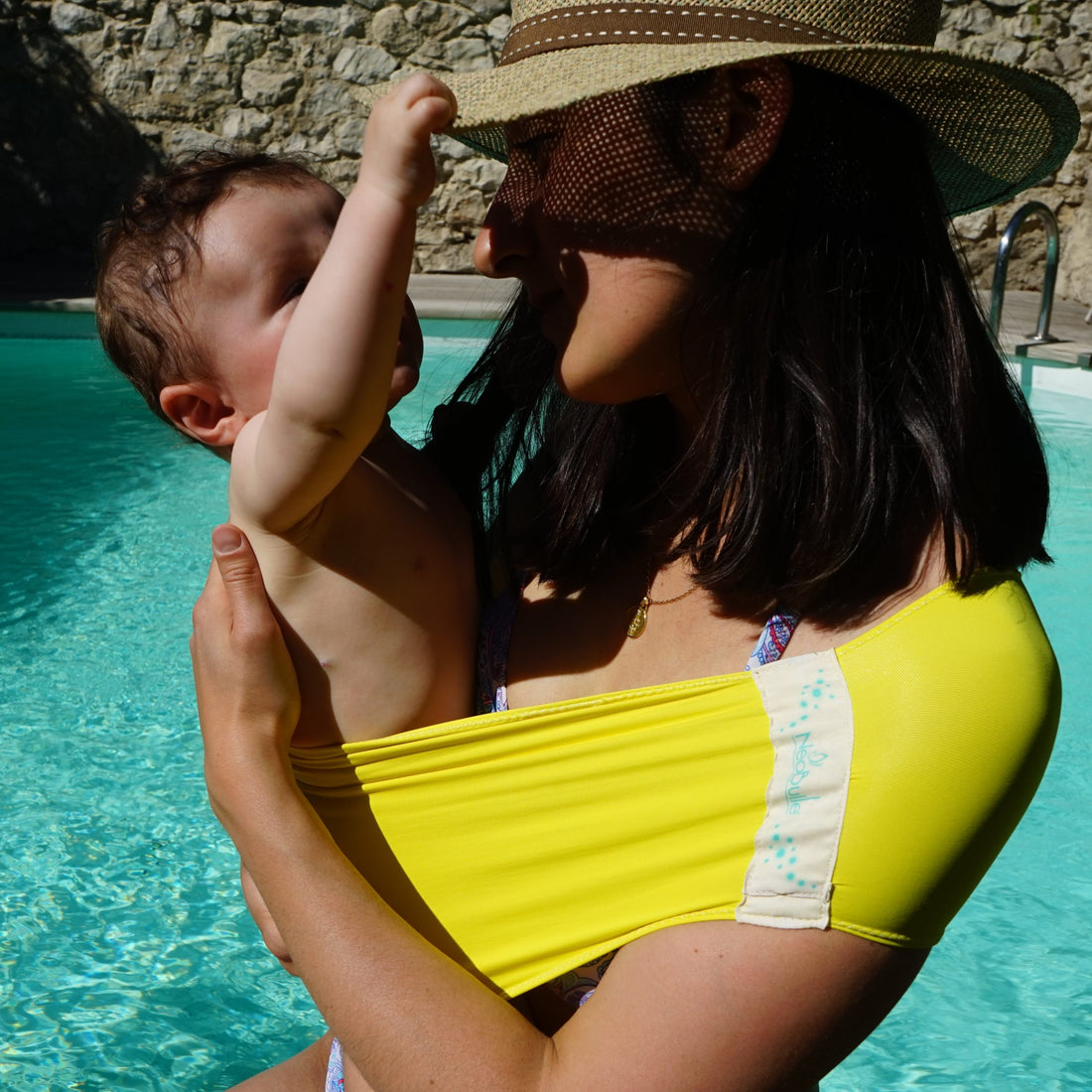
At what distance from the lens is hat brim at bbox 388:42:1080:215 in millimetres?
1108

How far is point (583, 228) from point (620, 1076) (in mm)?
819

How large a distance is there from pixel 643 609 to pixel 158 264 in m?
0.75

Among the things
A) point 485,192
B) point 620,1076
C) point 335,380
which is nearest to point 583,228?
point 335,380

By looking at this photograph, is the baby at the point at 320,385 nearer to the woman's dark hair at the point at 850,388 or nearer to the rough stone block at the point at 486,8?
the woman's dark hair at the point at 850,388

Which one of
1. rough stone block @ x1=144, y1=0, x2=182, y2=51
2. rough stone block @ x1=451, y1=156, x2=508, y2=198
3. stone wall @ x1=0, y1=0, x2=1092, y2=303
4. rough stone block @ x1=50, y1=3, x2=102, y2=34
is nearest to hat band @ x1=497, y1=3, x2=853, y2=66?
stone wall @ x1=0, y1=0, x2=1092, y2=303

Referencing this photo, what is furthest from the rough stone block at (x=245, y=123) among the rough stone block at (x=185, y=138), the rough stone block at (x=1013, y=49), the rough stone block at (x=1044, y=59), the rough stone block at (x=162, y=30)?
the rough stone block at (x=1044, y=59)

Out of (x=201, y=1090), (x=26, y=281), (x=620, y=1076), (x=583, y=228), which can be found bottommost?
(x=26, y=281)

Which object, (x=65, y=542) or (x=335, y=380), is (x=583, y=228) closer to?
(x=335, y=380)

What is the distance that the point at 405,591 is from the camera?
55.6 inches

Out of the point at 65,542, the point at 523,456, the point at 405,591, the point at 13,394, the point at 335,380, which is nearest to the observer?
the point at 335,380

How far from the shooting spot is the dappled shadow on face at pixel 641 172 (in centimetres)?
118

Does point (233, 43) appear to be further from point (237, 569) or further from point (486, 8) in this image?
point (237, 569)

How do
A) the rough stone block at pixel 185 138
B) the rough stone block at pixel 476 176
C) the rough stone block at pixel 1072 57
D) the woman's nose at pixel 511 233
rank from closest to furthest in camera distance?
the woman's nose at pixel 511 233, the rough stone block at pixel 1072 57, the rough stone block at pixel 476 176, the rough stone block at pixel 185 138

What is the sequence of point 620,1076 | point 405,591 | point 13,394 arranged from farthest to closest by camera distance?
point 13,394
point 405,591
point 620,1076
